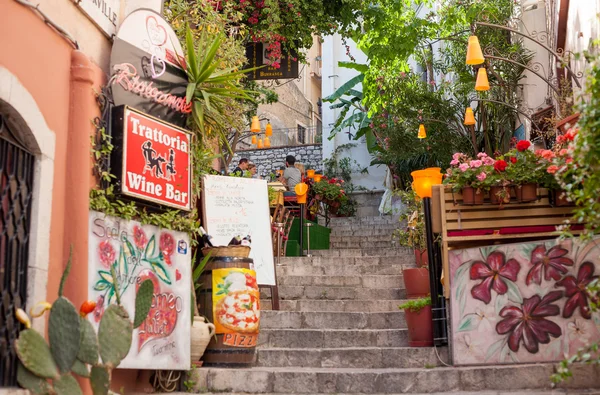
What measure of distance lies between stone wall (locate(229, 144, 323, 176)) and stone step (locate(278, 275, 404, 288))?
50.7 ft

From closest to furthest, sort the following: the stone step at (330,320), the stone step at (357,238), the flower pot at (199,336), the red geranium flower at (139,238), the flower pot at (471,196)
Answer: the red geranium flower at (139,238), the flower pot at (199,336), the flower pot at (471,196), the stone step at (330,320), the stone step at (357,238)

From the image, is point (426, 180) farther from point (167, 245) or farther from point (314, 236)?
point (314, 236)

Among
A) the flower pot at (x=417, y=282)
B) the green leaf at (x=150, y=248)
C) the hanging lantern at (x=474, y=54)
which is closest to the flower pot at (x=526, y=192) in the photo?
the flower pot at (x=417, y=282)

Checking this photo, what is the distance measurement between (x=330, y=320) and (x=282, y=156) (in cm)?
1739

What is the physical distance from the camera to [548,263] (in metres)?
7.68

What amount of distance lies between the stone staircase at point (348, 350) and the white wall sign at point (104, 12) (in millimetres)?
3294

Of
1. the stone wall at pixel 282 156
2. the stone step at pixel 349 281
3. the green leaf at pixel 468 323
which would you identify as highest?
the stone wall at pixel 282 156

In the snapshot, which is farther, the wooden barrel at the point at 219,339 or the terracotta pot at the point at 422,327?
the terracotta pot at the point at 422,327

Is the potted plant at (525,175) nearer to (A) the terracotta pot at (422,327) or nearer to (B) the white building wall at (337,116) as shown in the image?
(A) the terracotta pot at (422,327)

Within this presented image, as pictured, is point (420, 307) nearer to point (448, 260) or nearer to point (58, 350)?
point (448, 260)

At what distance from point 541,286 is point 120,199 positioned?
392 cm

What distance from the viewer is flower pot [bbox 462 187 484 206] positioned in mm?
8078

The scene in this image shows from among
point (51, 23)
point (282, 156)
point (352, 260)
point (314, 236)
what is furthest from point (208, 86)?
point (282, 156)

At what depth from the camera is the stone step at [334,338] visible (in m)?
9.06
